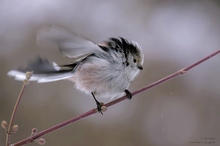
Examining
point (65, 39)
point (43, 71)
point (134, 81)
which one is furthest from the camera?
point (134, 81)

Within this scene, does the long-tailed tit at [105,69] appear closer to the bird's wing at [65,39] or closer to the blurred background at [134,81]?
the bird's wing at [65,39]

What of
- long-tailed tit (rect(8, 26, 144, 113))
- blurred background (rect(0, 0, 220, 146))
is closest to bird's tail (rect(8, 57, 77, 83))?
long-tailed tit (rect(8, 26, 144, 113))

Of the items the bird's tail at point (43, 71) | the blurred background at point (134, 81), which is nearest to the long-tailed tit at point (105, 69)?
the bird's tail at point (43, 71)

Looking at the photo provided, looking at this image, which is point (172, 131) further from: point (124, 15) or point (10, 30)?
point (10, 30)

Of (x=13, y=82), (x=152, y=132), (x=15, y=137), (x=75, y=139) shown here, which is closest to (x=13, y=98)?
(x=13, y=82)

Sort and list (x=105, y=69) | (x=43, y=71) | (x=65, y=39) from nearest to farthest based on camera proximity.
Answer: (x=65, y=39)
(x=43, y=71)
(x=105, y=69)

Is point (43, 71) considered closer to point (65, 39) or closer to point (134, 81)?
point (65, 39)

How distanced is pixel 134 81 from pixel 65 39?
179cm

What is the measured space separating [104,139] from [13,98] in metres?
0.68

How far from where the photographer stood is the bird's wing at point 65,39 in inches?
24.0

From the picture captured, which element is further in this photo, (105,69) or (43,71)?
(105,69)

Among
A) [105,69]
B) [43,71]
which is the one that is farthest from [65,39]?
[105,69]

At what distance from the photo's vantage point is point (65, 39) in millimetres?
654

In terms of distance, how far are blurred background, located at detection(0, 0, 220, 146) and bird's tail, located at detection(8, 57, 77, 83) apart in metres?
1.12
